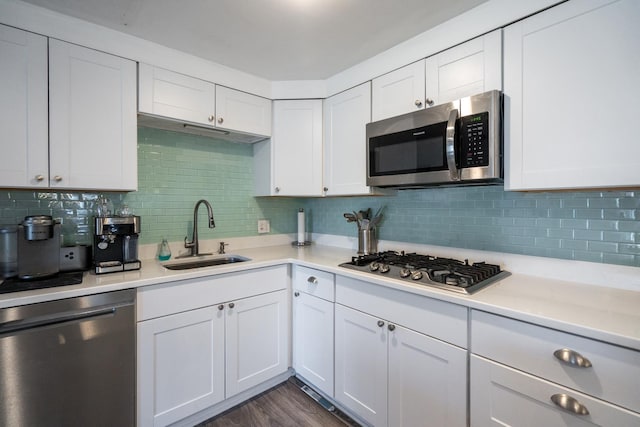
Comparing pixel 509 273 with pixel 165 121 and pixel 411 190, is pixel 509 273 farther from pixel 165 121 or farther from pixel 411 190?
pixel 165 121

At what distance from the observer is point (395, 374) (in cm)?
143

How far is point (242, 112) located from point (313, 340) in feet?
5.61

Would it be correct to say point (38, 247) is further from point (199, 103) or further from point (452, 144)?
point (452, 144)

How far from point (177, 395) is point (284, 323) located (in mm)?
735

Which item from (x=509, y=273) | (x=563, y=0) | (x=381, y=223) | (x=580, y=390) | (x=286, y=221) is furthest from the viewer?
(x=286, y=221)

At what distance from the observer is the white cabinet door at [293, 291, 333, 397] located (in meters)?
1.79

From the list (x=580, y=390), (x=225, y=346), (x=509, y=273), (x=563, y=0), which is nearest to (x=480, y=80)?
(x=563, y=0)

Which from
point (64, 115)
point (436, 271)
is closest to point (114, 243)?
point (64, 115)

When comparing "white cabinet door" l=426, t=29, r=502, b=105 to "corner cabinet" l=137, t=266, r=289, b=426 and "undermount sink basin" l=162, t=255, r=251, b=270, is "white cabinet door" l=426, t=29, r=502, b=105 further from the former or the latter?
"undermount sink basin" l=162, t=255, r=251, b=270

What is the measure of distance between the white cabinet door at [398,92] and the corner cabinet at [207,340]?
4.31ft

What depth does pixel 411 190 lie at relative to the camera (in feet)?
6.86

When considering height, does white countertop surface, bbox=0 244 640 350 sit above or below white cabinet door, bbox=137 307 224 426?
above

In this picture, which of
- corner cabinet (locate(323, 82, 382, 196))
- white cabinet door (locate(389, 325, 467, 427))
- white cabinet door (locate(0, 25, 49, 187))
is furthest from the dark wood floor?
white cabinet door (locate(0, 25, 49, 187))

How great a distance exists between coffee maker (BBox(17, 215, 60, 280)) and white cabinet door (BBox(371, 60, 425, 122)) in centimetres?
193
